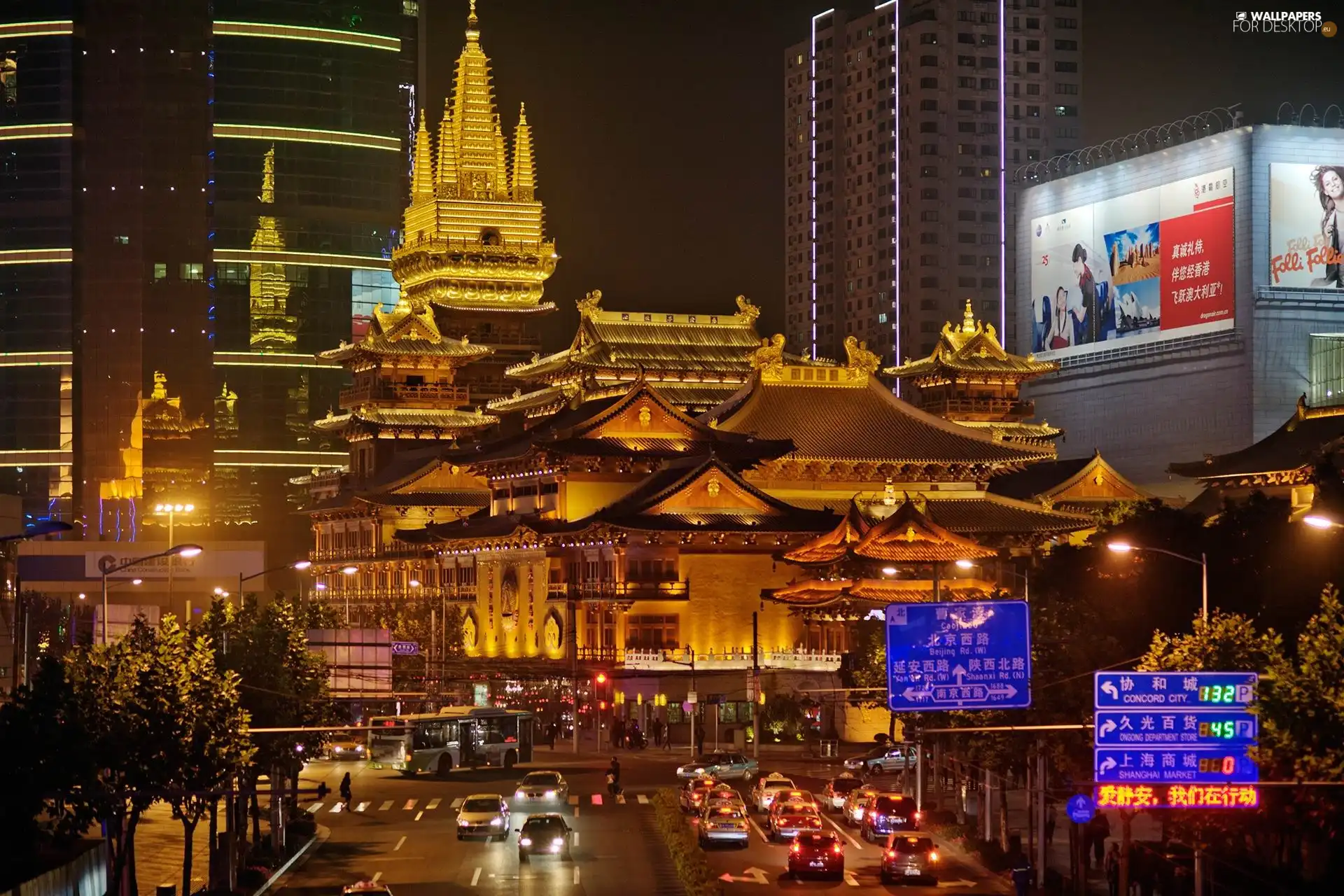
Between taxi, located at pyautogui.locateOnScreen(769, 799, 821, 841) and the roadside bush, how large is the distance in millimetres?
2193

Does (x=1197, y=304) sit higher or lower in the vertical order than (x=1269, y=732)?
higher

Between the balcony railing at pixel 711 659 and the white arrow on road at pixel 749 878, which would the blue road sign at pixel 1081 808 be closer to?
the white arrow on road at pixel 749 878

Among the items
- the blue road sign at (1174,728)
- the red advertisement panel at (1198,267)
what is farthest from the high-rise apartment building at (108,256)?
the blue road sign at (1174,728)

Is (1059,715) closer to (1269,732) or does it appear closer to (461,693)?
(1269,732)

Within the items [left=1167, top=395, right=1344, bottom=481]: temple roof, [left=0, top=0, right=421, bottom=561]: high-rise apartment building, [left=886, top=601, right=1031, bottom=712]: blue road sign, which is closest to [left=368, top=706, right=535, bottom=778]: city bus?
[left=1167, top=395, right=1344, bottom=481]: temple roof

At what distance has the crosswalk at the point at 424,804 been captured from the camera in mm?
72000

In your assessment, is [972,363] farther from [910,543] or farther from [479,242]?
[910,543]

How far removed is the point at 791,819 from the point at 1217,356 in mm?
78425

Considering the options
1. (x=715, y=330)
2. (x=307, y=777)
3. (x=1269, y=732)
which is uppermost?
(x=715, y=330)

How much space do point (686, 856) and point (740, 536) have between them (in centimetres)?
4696

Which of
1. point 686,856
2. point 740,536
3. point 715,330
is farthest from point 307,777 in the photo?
point 715,330

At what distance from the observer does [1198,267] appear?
132m

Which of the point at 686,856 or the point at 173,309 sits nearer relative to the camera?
the point at 686,856

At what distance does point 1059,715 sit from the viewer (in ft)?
188
